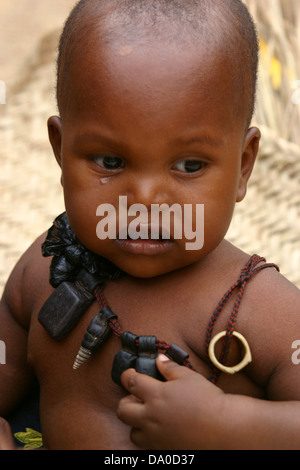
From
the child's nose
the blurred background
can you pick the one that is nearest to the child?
the child's nose

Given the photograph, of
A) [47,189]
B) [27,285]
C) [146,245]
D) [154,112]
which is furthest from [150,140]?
[47,189]

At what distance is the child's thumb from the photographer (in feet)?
2.98

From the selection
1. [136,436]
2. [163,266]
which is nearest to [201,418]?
[136,436]

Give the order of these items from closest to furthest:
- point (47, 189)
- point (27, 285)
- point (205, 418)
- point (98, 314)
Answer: point (205, 418) → point (98, 314) → point (27, 285) → point (47, 189)

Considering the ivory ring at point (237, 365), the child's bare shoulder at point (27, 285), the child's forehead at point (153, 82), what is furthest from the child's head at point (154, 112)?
the child's bare shoulder at point (27, 285)

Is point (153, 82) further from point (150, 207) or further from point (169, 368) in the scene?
point (169, 368)

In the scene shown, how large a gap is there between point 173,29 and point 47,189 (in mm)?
1064

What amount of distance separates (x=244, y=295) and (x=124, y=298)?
0.58ft

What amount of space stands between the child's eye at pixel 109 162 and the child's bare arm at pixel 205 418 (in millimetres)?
281

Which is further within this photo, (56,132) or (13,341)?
(13,341)

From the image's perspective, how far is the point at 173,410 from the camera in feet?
2.85

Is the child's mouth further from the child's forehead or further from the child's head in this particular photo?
the child's forehead

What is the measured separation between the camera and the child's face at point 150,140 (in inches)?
34.2

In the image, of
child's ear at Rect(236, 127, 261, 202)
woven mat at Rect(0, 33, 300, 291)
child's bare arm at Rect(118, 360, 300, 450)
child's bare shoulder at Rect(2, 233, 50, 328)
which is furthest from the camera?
woven mat at Rect(0, 33, 300, 291)
